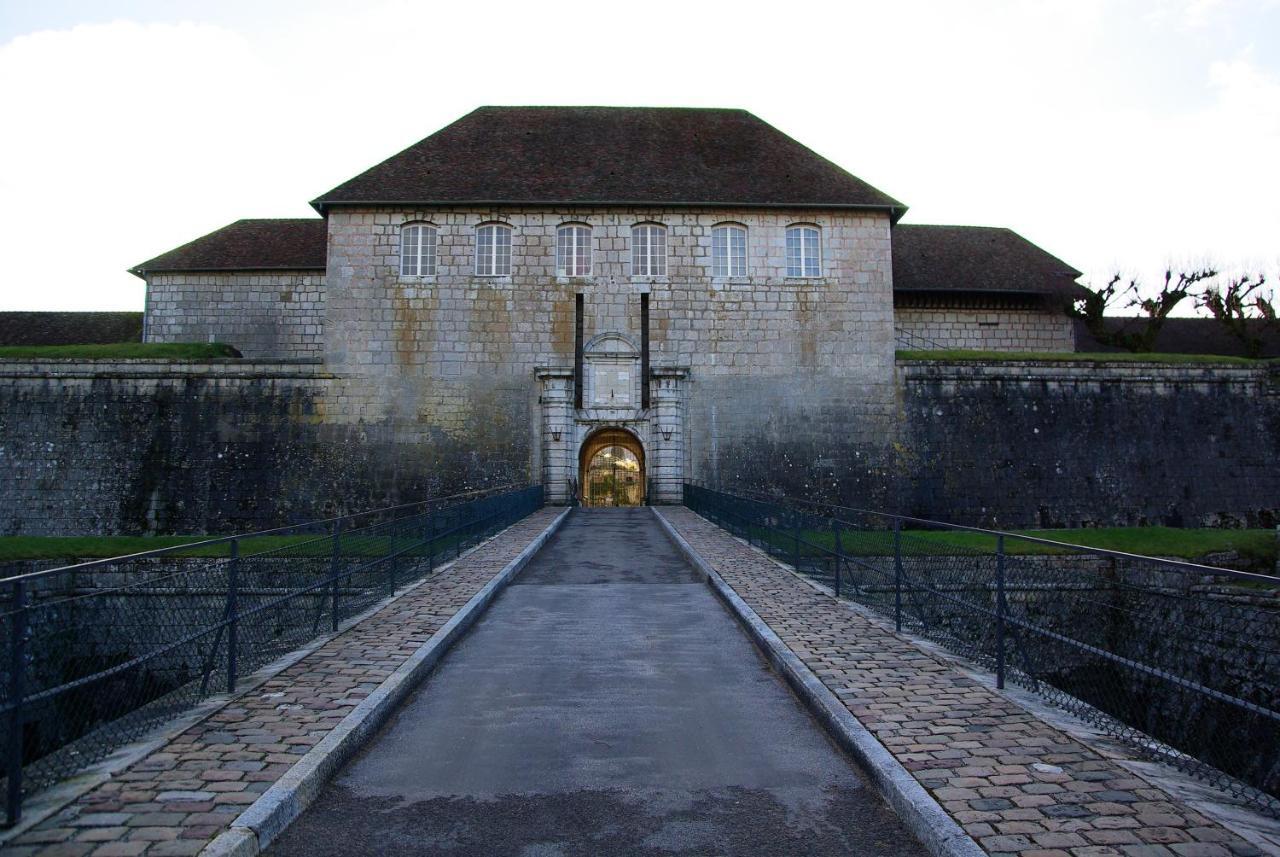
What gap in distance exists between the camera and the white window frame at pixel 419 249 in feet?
86.8

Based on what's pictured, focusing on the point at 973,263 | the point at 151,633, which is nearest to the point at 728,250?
the point at 973,263

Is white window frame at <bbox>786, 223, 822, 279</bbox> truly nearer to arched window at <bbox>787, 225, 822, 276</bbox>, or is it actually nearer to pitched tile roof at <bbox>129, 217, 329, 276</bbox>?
arched window at <bbox>787, 225, 822, 276</bbox>

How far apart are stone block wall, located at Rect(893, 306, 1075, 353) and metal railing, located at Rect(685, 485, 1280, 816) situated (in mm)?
21404

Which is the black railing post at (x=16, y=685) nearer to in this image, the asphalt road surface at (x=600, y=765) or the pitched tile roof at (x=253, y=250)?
the asphalt road surface at (x=600, y=765)

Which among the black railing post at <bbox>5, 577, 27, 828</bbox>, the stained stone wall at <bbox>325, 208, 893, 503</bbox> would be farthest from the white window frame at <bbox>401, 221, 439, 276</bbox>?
the black railing post at <bbox>5, 577, 27, 828</bbox>

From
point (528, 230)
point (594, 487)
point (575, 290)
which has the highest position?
point (528, 230)

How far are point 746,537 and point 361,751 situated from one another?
1143 centimetres

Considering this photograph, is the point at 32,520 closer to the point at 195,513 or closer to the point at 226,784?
the point at 195,513

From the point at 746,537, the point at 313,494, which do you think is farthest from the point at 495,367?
the point at 746,537

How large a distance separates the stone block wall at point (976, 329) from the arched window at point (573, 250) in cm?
1117

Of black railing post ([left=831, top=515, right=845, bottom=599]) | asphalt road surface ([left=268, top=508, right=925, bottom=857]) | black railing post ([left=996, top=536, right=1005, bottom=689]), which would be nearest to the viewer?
asphalt road surface ([left=268, top=508, right=925, bottom=857])

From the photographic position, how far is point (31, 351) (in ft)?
81.6

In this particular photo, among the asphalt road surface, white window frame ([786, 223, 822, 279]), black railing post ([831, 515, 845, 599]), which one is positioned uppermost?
white window frame ([786, 223, 822, 279])

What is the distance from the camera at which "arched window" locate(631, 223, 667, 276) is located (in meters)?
26.7
